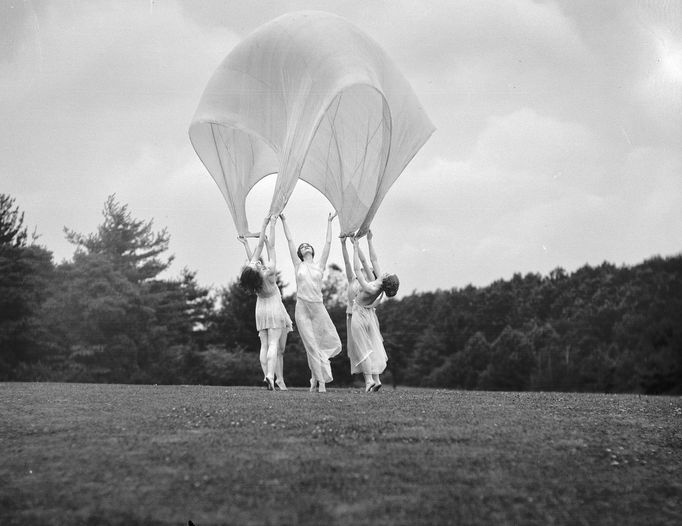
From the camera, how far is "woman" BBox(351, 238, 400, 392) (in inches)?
742

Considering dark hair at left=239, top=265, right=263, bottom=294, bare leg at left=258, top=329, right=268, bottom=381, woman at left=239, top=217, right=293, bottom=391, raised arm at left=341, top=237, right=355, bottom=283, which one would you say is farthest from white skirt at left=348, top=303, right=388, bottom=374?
dark hair at left=239, top=265, right=263, bottom=294

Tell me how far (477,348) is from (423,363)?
259 inches

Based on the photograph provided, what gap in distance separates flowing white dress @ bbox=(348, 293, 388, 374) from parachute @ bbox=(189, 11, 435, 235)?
2.55 metres

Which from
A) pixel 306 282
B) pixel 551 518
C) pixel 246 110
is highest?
pixel 246 110

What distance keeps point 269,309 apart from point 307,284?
1.25m

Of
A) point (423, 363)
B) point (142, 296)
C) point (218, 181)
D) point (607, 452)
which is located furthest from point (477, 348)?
point (607, 452)

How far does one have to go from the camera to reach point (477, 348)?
64438mm

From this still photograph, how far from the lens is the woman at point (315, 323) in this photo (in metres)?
18.9

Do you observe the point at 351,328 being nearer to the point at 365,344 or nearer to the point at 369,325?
the point at 369,325

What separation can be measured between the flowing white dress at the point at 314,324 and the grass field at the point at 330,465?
438 cm

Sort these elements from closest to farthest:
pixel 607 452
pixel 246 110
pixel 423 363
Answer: pixel 607 452 → pixel 246 110 → pixel 423 363

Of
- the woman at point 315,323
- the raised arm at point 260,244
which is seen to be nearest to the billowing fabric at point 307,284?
the woman at point 315,323

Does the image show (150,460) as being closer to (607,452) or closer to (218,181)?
(607,452)

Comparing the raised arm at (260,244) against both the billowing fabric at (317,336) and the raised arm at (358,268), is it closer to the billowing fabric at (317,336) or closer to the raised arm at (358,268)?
the billowing fabric at (317,336)
